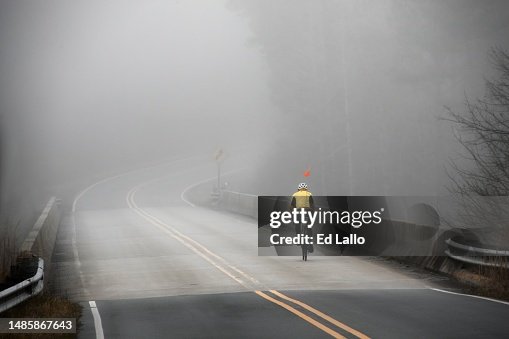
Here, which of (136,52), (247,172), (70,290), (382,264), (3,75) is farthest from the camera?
(136,52)

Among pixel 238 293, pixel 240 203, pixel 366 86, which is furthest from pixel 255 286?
pixel 366 86

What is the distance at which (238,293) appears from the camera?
1642 centimetres

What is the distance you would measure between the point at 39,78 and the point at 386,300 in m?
111

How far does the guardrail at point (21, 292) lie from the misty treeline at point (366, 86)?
124 feet

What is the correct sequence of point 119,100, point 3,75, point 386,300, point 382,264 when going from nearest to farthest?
point 386,300
point 382,264
point 119,100
point 3,75

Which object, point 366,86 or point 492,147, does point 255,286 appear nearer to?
point 492,147

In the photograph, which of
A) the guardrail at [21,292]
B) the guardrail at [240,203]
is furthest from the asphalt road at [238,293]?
the guardrail at [240,203]

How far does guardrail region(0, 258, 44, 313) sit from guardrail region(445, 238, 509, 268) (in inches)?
340

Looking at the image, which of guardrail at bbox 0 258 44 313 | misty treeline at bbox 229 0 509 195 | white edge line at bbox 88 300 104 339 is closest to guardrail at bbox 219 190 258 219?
misty treeline at bbox 229 0 509 195

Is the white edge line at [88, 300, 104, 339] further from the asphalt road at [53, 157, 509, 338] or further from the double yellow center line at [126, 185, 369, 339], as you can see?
the double yellow center line at [126, 185, 369, 339]

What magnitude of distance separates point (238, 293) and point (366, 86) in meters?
55.8

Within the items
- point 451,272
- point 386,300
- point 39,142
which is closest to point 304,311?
point 386,300

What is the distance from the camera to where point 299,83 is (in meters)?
72.8

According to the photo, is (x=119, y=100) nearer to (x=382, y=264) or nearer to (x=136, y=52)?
(x=136, y=52)
